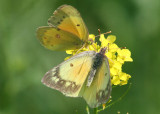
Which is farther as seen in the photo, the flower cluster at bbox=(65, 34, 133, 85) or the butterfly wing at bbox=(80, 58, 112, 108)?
the flower cluster at bbox=(65, 34, 133, 85)

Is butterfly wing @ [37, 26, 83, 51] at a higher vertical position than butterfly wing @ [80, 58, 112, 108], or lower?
higher

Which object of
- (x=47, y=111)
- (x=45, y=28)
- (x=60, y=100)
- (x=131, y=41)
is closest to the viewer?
(x=45, y=28)

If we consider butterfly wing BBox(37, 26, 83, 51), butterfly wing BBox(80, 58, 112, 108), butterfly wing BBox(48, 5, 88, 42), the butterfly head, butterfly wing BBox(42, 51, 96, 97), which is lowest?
butterfly wing BBox(80, 58, 112, 108)

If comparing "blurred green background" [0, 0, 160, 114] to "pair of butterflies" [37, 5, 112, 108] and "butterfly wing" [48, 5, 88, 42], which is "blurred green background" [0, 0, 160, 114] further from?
"butterfly wing" [48, 5, 88, 42]

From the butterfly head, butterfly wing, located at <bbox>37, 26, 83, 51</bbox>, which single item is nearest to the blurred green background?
butterfly wing, located at <bbox>37, 26, 83, 51</bbox>

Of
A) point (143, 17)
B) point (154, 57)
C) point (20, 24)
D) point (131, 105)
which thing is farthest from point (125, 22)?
point (20, 24)

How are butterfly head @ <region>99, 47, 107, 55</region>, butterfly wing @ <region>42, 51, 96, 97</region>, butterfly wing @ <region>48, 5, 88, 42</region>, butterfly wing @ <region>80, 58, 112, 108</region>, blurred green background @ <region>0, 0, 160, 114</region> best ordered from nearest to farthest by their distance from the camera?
butterfly wing @ <region>80, 58, 112, 108</region> → butterfly wing @ <region>42, 51, 96, 97</region> → butterfly wing @ <region>48, 5, 88, 42</region> → butterfly head @ <region>99, 47, 107, 55</region> → blurred green background @ <region>0, 0, 160, 114</region>

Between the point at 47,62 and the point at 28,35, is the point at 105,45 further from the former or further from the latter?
the point at 28,35
